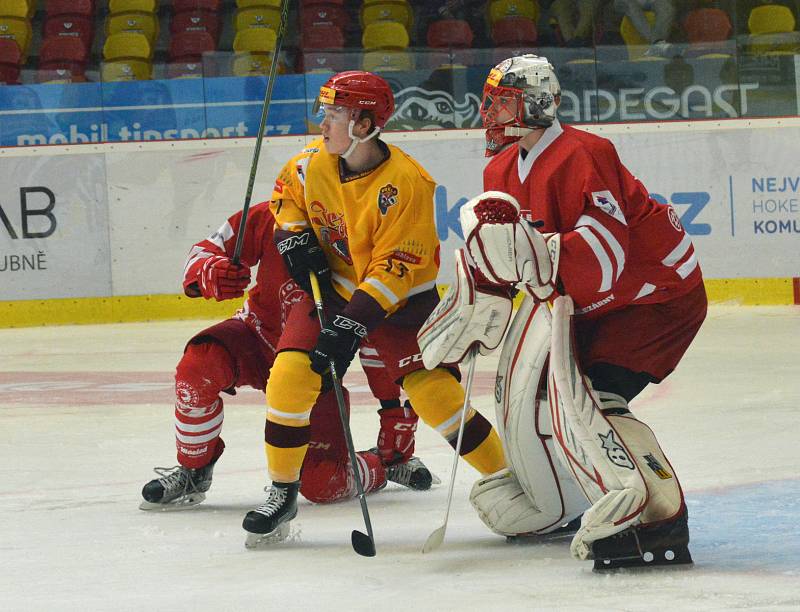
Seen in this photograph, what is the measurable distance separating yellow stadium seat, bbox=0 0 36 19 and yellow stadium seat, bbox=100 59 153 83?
1160mm

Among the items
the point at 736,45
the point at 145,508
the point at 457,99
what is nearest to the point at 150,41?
the point at 457,99

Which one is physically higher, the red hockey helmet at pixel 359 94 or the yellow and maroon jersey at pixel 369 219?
the red hockey helmet at pixel 359 94

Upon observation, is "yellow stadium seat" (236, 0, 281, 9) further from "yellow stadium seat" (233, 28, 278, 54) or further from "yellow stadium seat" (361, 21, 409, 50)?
"yellow stadium seat" (361, 21, 409, 50)

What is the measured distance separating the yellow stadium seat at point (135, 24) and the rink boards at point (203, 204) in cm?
132

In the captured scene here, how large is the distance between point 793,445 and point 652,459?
1.35 metres

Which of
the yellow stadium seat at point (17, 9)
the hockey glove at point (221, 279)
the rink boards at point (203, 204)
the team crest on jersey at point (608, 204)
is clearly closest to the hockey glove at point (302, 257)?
the hockey glove at point (221, 279)

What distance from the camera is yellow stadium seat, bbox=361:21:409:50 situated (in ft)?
27.3

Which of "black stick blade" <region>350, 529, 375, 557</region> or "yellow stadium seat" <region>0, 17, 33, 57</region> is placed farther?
"yellow stadium seat" <region>0, 17, 33, 57</region>

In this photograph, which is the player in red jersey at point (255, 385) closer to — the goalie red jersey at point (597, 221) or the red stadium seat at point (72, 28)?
the goalie red jersey at point (597, 221)

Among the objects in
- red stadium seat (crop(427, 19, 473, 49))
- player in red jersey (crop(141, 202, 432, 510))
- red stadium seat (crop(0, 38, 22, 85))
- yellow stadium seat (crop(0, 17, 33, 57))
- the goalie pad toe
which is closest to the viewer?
the goalie pad toe

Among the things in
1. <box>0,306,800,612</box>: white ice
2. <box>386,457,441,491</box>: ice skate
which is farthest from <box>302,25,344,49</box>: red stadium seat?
<box>386,457,441,491</box>: ice skate

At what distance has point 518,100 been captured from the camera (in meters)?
2.53

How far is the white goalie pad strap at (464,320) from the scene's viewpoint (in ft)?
8.23

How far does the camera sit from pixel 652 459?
237cm
